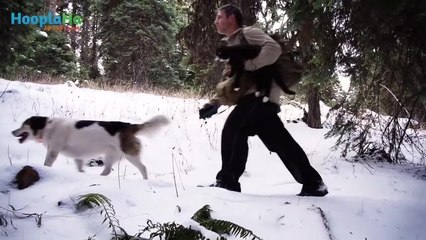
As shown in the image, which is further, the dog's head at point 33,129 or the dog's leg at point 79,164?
the dog's leg at point 79,164

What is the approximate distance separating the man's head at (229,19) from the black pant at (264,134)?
706mm

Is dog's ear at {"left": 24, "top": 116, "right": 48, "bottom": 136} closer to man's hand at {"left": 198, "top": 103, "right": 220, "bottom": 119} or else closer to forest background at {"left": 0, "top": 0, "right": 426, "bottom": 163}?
man's hand at {"left": 198, "top": 103, "right": 220, "bottom": 119}

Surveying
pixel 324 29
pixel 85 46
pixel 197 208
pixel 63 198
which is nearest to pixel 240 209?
pixel 197 208

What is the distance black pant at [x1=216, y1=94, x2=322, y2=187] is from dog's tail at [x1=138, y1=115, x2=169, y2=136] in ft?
4.23

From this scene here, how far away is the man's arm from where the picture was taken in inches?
131

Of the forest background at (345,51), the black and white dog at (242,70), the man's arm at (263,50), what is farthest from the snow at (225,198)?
the man's arm at (263,50)

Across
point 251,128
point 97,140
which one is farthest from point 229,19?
point 97,140

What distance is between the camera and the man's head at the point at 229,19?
11.8 ft

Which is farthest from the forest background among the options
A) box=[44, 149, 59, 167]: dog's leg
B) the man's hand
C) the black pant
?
box=[44, 149, 59, 167]: dog's leg

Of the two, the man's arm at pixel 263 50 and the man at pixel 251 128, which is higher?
the man's arm at pixel 263 50

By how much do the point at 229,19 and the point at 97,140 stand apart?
7.73ft

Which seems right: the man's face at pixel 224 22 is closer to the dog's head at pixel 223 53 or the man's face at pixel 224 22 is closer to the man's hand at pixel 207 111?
the dog's head at pixel 223 53

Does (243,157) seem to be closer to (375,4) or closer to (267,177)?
(267,177)

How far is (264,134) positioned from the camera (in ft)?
11.8
